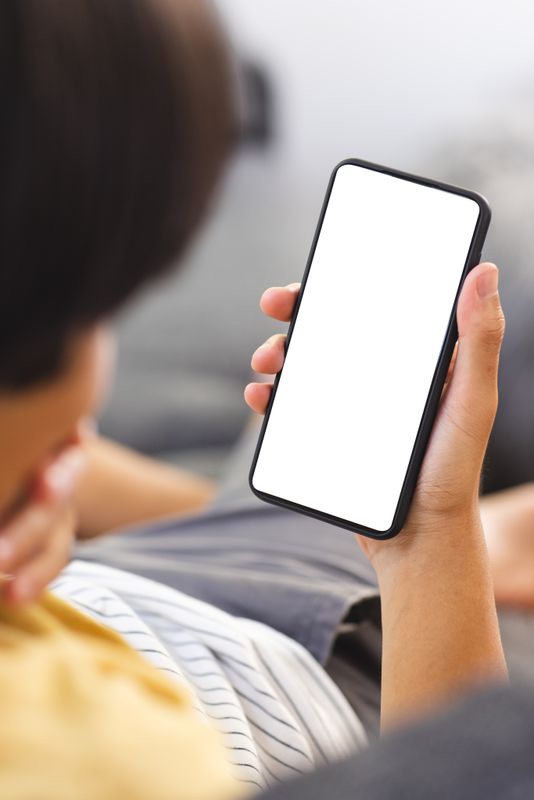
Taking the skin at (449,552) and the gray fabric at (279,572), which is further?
the gray fabric at (279,572)

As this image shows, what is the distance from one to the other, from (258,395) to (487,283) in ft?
0.48

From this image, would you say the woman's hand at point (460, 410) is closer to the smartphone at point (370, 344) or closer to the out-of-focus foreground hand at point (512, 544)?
the smartphone at point (370, 344)

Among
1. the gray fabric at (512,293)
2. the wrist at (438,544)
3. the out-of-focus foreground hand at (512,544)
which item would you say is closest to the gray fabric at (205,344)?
the gray fabric at (512,293)

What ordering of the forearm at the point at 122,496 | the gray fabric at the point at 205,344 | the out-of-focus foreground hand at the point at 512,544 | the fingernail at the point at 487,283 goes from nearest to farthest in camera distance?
the fingernail at the point at 487,283 < the out-of-focus foreground hand at the point at 512,544 < the forearm at the point at 122,496 < the gray fabric at the point at 205,344

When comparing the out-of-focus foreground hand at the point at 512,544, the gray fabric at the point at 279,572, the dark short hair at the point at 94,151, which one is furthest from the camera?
the out-of-focus foreground hand at the point at 512,544

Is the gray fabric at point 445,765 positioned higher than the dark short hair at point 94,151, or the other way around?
the dark short hair at point 94,151

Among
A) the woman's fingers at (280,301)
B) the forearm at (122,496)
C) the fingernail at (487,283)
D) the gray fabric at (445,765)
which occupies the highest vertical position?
the fingernail at (487,283)

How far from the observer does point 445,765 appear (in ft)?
1.14

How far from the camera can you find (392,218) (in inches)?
22.2

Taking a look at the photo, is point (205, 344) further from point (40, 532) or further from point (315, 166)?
point (315, 166)

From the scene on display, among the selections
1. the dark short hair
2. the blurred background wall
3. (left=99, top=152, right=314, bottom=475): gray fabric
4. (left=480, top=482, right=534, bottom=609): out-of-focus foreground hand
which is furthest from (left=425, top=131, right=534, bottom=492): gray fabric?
the dark short hair

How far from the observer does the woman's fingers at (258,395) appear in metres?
0.59

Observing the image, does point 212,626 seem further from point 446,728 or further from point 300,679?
point 446,728

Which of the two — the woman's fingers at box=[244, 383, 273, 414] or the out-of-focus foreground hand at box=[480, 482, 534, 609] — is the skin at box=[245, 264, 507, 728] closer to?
the woman's fingers at box=[244, 383, 273, 414]
